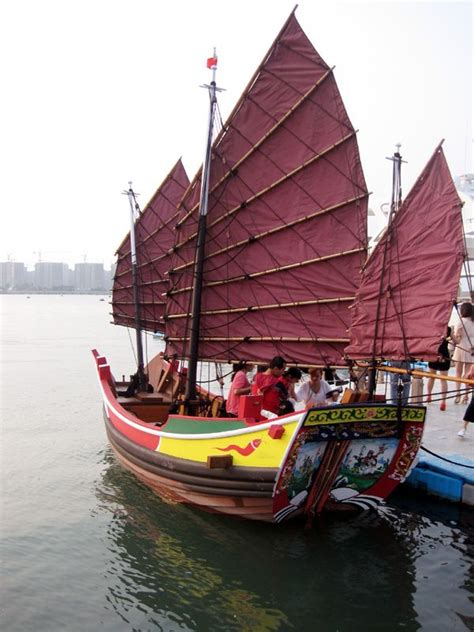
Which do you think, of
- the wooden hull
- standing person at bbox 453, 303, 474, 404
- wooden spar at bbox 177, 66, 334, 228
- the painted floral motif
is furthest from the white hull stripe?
wooden spar at bbox 177, 66, 334, 228

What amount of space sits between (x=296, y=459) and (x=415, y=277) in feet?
6.29

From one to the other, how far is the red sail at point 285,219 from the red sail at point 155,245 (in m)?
3.33

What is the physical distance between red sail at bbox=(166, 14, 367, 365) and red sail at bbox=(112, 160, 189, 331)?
3326 mm

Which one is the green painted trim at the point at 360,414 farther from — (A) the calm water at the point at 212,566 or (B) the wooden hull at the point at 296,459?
(A) the calm water at the point at 212,566

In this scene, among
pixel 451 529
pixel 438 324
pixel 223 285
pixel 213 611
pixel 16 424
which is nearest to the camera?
pixel 213 611

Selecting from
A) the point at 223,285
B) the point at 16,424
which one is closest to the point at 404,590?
the point at 223,285

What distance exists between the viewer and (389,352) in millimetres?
5637

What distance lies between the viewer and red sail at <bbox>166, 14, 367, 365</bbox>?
7.03 metres

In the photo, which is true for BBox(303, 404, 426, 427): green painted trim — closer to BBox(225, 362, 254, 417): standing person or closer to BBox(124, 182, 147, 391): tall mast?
BBox(225, 362, 254, 417): standing person

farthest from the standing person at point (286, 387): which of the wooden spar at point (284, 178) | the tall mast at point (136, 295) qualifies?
the tall mast at point (136, 295)

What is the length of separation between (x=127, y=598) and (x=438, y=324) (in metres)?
3.41

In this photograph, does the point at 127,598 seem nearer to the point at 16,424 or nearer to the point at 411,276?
the point at 411,276

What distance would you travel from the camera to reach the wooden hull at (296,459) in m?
5.39

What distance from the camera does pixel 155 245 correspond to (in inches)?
465
